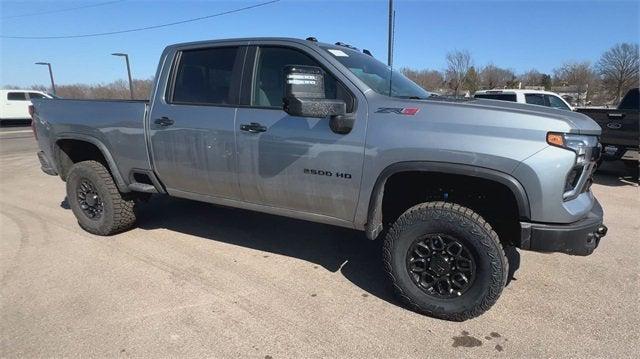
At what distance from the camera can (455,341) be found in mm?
2848

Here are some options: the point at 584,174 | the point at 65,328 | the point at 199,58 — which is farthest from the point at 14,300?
the point at 584,174

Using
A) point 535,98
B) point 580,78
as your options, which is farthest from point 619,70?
point 535,98

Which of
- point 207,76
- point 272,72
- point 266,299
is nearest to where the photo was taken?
point 266,299

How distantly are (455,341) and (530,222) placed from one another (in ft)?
3.05

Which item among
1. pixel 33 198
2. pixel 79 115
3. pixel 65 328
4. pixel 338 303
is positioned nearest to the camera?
pixel 65 328

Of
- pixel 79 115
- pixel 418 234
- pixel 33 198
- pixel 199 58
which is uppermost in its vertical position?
pixel 199 58

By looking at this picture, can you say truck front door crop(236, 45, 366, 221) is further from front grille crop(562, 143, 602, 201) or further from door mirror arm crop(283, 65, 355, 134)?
front grille crop(562, 143, 602, 201)

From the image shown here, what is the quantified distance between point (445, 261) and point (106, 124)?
11.8ft

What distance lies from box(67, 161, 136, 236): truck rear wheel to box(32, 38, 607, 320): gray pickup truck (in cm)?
49

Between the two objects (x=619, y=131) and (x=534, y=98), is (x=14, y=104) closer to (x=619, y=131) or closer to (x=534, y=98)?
(x=534, y=98)

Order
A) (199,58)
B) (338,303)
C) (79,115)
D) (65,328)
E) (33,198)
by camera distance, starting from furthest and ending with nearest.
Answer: (33,198) → (79,115) → (199,58) → (338,303) → (65,328)

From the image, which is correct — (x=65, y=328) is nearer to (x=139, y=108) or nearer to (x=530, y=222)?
(x=139, y=108)

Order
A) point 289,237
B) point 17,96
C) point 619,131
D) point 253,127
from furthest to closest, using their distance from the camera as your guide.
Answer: point 17,96 → point 619,131 → point 289,237 → point 253,127

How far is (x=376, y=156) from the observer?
10.1 feet
